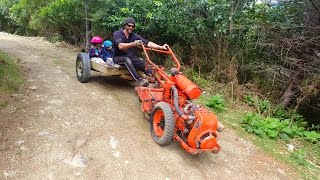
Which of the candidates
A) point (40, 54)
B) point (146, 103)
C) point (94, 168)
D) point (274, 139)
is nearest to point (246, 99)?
point (274, 139)

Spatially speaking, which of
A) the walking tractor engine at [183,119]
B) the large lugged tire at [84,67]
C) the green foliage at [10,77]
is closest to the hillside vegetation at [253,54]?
the walking tractor engine at [183,119]

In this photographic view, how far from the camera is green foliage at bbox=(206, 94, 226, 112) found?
5895 millimetres

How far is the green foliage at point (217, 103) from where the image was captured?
5.89 metres

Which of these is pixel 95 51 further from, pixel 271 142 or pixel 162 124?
pixel 271 142

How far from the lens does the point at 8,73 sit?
621 cm

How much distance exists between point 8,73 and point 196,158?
4.38 meters

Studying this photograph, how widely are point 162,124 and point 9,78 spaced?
3.47 m

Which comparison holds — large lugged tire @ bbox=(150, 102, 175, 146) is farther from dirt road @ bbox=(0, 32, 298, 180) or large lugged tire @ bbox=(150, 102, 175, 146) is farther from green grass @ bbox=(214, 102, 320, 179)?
green grass @ bbox=(214, 102, 320, 179)

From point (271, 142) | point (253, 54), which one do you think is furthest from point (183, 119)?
point (253, 54)

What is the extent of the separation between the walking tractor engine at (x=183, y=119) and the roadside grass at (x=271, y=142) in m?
1.18

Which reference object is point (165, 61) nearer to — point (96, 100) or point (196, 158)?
point (96, 100)

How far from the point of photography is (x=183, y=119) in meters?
3.85

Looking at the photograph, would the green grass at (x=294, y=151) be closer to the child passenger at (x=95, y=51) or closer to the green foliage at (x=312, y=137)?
the green foliage at (x=312, y=137)

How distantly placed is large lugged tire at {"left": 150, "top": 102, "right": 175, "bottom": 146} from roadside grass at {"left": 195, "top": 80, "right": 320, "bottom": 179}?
5.14 ft
